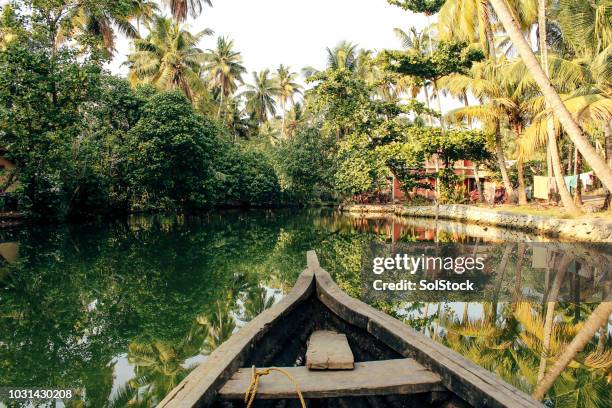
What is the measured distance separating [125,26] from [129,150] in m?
9.34

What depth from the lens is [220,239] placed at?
1260cm

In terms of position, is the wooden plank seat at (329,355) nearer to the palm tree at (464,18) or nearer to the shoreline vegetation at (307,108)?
the shoreline vegetation at (307,108)

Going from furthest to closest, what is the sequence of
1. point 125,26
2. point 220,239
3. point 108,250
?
point 125,26 → point 220,239 → point 108,250

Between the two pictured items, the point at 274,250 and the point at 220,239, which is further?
the point at 220,239

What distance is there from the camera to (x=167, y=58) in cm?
2253

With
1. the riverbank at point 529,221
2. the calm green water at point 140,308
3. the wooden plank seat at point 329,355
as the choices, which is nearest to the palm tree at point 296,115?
the riverbank at point 529,221

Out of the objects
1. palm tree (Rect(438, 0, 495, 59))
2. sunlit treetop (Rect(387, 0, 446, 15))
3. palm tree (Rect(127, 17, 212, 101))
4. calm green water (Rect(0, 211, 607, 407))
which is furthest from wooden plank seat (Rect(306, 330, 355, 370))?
palm tree (Rect(127, 17, 212, 101))

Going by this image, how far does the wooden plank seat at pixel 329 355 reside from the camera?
2.39 m

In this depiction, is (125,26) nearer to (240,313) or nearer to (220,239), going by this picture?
(220,239)

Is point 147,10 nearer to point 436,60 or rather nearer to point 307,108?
point 307,108

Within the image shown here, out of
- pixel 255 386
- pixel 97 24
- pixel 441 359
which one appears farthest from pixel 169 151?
pixel 441 359

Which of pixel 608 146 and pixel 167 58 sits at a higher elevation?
pixel 167 58

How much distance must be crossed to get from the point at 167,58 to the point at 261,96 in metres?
12.9

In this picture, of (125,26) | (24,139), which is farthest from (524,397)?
(125,26)
